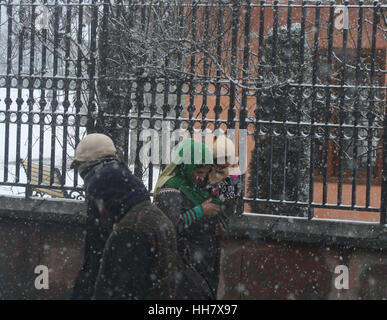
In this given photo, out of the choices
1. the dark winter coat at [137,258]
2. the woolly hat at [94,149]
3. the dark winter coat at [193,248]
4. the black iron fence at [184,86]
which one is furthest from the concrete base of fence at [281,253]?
the dark winter coat at [137,258]

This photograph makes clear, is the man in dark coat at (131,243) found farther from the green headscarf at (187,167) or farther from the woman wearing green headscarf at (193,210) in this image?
the green headscarf at (187,167)

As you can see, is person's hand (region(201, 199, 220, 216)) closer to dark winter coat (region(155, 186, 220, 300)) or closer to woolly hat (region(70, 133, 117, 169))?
dark winter coat (region(155, 186, 220, 300))

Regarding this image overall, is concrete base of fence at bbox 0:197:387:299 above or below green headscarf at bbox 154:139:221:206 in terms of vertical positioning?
below

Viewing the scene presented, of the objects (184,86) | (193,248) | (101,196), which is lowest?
(193,248)

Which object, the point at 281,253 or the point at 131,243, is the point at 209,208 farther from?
the point at 281,253

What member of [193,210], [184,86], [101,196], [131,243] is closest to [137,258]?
[131,243]

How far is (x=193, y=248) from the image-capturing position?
4.57 m

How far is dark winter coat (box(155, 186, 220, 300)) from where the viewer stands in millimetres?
4328

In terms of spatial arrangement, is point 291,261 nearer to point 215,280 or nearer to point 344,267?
point 344,267

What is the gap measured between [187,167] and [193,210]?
1.02 feet

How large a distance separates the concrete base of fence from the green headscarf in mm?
1252

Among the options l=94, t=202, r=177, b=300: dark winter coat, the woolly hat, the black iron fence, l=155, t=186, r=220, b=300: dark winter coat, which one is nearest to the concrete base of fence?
the black iron fence

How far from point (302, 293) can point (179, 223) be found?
76.1 inches

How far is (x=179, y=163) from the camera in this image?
4.59m
